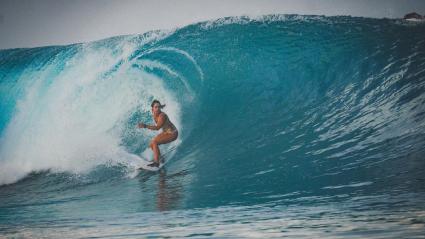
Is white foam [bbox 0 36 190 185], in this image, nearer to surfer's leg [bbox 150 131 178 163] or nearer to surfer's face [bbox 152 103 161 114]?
surfer's leg [bbox 150 131 178 163]

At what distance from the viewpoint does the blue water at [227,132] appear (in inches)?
88.3

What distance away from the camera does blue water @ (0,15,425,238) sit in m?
2.24

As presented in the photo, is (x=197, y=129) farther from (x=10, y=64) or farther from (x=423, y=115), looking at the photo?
(x=10, y=64)

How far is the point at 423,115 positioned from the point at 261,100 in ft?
7.34

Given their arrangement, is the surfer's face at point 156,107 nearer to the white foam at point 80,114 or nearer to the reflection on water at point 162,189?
the reflection on water at point 162,189

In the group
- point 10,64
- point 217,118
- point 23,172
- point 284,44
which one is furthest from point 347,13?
point 10,64

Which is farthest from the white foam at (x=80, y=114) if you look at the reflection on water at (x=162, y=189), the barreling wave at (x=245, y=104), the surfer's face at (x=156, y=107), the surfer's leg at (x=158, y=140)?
the reflection on water at (x=162, y=189)

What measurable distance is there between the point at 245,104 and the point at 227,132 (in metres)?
0.72

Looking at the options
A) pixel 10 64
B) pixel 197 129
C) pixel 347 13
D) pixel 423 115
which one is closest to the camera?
pixel 423 115

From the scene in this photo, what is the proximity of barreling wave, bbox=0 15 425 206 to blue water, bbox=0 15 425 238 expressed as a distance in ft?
0.08

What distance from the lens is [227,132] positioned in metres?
5.18

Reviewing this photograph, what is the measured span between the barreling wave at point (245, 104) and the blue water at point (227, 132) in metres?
0.03

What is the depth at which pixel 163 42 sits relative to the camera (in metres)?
7.33

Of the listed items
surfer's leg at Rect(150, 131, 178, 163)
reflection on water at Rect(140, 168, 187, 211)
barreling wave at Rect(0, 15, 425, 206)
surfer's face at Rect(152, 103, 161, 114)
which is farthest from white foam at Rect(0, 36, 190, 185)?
reflection on water at Rect(140, 168, 187, 211)
